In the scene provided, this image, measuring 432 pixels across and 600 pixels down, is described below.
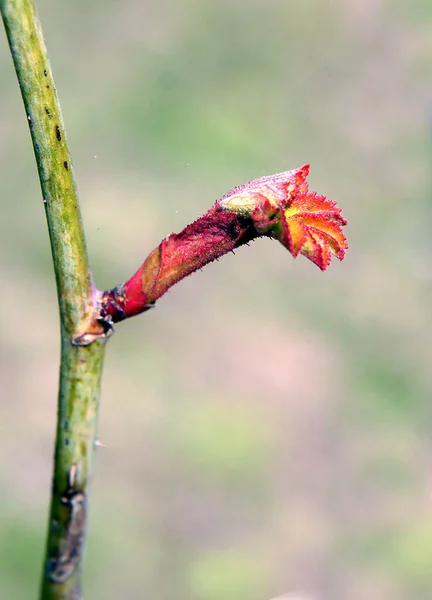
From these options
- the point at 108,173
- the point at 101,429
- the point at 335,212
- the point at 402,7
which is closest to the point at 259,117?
the point at 108,173

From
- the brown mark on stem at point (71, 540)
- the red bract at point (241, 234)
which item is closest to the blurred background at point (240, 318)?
the brown mark on stem at point (71, 540)

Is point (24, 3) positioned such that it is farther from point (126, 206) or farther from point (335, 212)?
point (126, 206)

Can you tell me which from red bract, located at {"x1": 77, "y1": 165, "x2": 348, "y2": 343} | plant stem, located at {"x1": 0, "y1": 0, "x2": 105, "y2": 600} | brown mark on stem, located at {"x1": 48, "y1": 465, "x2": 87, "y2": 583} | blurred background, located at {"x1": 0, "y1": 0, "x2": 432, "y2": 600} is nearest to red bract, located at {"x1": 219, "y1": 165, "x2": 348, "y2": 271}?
red bract, located at {"x1": 77, "y1": 165, "x2": 348, "y2": 343}

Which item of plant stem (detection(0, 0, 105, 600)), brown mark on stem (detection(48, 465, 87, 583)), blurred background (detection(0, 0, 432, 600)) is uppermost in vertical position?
blurred background (detection(0, 0, 432, 600))

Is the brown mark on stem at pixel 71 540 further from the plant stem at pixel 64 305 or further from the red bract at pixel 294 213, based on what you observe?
A: the red bract at pixel 294 213

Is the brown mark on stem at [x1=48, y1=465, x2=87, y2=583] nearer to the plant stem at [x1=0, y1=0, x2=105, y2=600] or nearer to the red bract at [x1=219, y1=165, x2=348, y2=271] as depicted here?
the plant stem at [x1=0, y1=0, x2=105, y2=600]

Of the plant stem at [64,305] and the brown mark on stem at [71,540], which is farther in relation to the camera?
the brown mark on stem at [71,540]

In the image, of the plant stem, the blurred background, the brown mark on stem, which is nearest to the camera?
the plant stem
